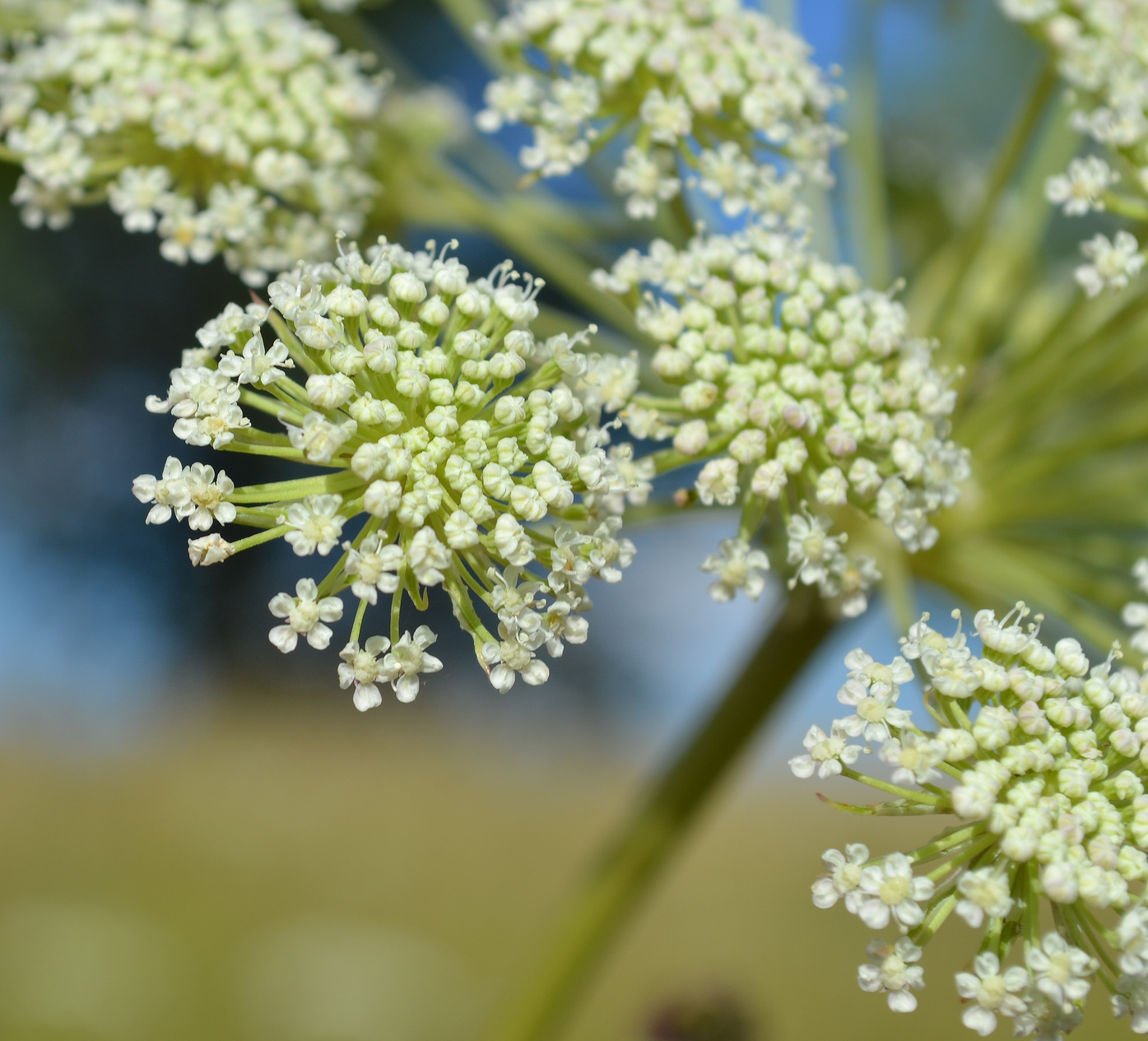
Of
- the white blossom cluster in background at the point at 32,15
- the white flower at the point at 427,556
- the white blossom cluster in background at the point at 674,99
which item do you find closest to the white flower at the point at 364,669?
the white flower at the point at 427,556

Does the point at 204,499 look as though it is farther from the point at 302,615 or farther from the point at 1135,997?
the point at 1135,997

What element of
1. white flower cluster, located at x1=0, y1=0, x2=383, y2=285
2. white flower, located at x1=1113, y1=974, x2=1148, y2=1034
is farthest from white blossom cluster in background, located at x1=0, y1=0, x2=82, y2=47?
white flower, located at x1=1113, y1=974, x2=1148, y2=1034

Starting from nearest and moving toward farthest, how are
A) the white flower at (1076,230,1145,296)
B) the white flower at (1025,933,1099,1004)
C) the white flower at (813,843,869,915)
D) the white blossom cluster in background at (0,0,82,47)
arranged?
the white flower at (1025,933,1099,1004)
the white flower at (813,843,869,915)
the white flower at (1076,230,1145,296)
the white blossom cluster in background at (0,0,82,47)

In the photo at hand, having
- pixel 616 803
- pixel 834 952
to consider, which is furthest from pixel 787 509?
pixel 616 803

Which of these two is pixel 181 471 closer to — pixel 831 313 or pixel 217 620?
pixel 831 313

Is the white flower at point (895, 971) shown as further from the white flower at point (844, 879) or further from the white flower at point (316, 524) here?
the white flower at point (316, 524)

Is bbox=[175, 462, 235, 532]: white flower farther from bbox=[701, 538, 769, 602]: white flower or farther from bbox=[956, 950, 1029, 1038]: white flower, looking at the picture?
bbox=[956, 950, 1029, 1038]: white flower
